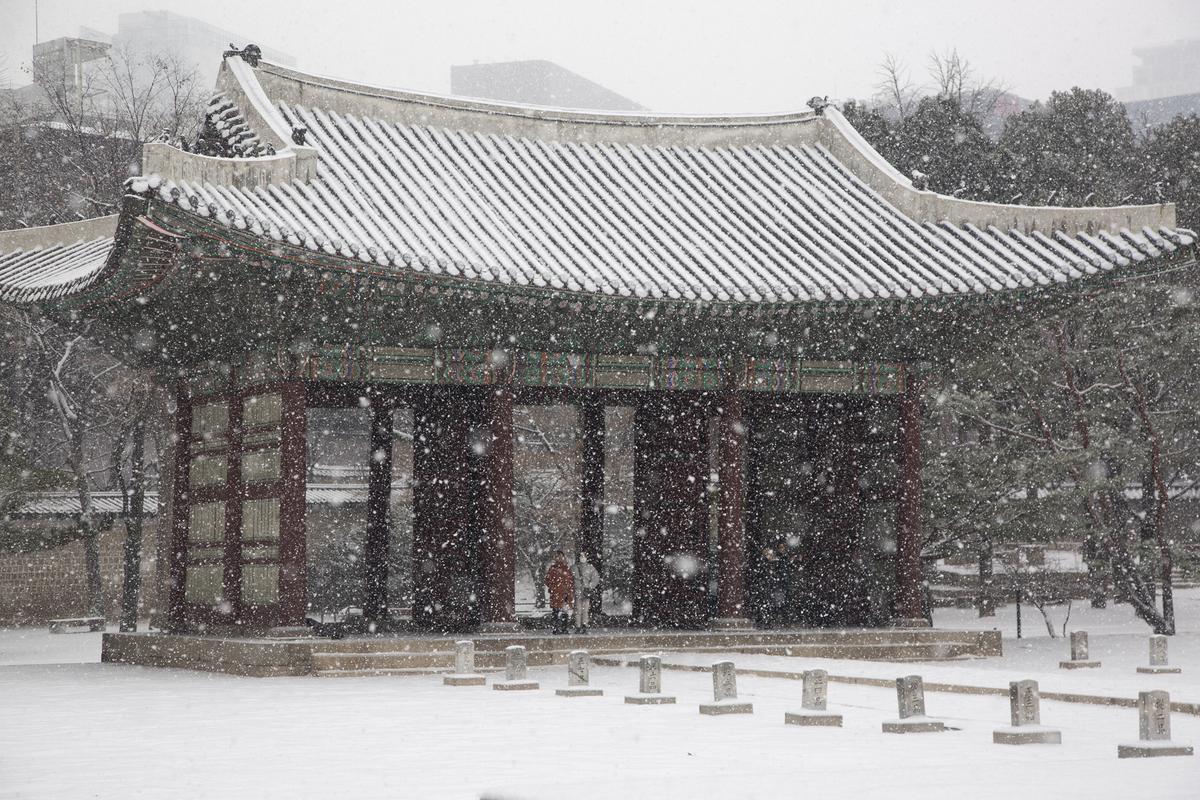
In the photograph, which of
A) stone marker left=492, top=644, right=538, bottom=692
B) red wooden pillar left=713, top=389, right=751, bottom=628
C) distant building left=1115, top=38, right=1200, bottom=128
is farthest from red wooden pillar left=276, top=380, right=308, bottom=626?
distant building left=1115, top=38, right=1200, bottom=128

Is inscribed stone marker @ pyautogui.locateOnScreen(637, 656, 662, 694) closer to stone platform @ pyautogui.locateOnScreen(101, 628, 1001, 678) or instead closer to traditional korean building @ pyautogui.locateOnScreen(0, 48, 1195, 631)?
stone platform @ pyautogui.locateOnScreen(101, 628, 1001, 678)

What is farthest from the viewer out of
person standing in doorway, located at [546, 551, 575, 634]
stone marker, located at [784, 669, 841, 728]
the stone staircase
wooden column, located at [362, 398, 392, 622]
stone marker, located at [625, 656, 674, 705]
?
wooden column, located at [362, 398, 392, 622]

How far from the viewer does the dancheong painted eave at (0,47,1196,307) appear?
1745cm

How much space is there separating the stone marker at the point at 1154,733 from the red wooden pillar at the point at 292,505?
1010cm

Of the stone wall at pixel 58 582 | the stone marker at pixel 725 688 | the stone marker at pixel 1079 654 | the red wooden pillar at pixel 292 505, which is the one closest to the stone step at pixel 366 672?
the red wooden pillar at pixel 292 505

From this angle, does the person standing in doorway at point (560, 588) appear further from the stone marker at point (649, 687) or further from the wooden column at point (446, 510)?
the stone marker at point (649, 687)

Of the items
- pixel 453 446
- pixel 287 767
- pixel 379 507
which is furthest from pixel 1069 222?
pixel 287 767

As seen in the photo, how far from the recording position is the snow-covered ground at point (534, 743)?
7.77 metres

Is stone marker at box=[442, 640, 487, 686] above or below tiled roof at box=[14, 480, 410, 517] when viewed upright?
below

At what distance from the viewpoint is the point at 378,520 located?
2053 centimetres

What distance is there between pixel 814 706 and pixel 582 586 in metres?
8.02

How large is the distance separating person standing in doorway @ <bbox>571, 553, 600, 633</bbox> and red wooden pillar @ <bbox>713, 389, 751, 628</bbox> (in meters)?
1.74

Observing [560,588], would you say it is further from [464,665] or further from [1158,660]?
[1158,660]

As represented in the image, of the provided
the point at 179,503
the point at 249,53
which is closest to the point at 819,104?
the point at 249,53
